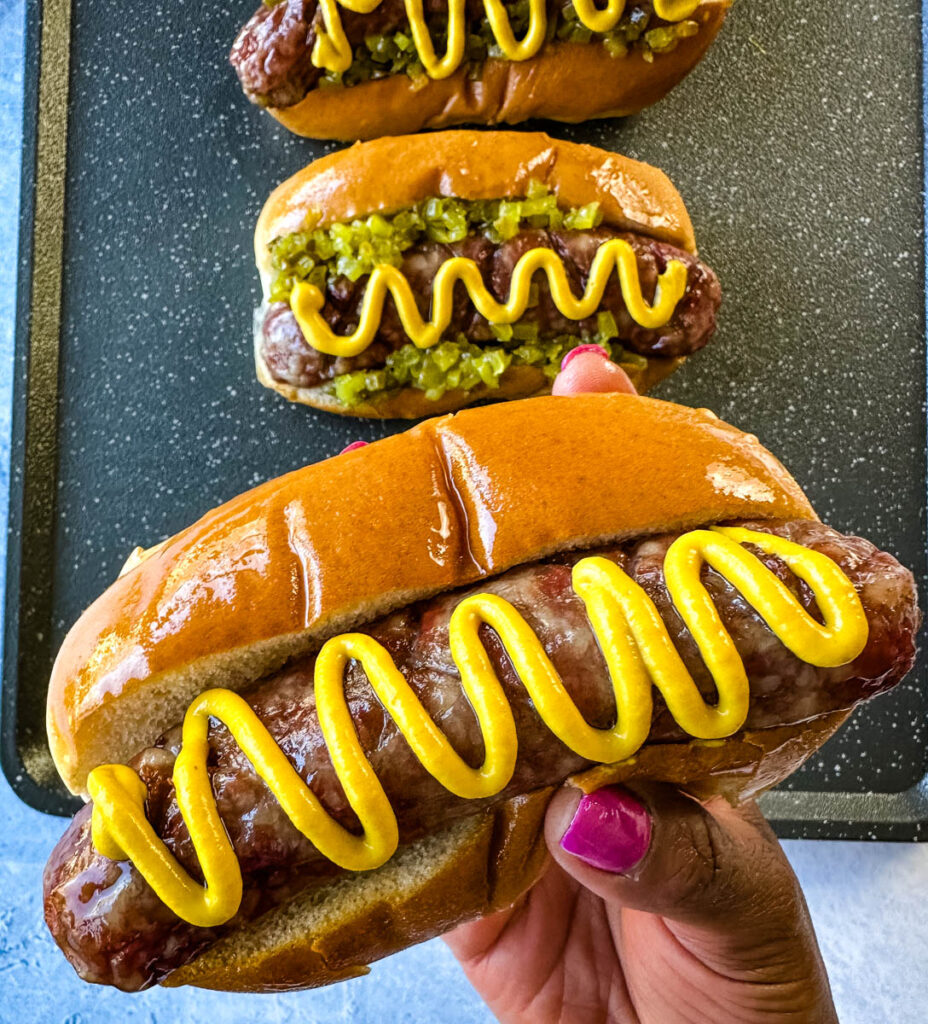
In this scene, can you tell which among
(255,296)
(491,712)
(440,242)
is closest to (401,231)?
(440,242)

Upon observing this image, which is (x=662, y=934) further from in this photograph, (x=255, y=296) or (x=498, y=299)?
(x=255, y=296)

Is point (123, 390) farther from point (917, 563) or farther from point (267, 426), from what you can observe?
point (917, 563)

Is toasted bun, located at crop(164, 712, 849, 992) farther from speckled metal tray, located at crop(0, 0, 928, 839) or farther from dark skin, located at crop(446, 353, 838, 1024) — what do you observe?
speckled metal tray, located at crop(0, 0, 928, 839)

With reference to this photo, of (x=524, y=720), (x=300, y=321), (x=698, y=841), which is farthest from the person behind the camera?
(x=300, y=321)

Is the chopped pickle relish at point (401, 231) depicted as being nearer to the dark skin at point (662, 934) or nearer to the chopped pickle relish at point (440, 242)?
the chopped pickle relish at point (440, 242)

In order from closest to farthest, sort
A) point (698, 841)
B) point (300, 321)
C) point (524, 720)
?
point (524, 720), point (698, 841), point (300, 321)

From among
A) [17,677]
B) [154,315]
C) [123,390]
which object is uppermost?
[154,315]

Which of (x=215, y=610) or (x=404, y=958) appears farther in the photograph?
(x=404, y=958)

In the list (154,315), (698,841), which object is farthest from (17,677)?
(698,841)
